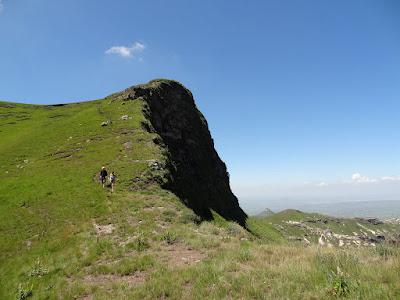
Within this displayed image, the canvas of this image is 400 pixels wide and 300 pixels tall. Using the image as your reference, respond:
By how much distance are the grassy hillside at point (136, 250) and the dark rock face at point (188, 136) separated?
75.4ft

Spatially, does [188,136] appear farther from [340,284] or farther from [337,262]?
[340,284]

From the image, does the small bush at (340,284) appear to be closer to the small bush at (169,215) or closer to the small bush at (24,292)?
the small bush at (24,292)

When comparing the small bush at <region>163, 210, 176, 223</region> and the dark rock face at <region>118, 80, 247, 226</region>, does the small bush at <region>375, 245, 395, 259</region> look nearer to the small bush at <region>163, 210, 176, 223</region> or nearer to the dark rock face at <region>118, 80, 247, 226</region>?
the small bush at <region>163, 210, 176, 223</region>

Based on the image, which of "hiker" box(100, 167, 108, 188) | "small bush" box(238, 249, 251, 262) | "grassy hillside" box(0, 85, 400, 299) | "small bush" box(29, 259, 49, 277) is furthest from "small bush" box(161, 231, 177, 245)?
"hiker" box(100, 167, 108, 188)

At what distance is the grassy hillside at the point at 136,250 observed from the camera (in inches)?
572

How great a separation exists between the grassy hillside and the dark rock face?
75.4 ft

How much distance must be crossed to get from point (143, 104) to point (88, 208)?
44.9m

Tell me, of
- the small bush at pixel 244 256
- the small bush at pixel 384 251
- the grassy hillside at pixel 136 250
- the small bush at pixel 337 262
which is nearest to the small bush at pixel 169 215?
the grassy hillside at pixel 136 250

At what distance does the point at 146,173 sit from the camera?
42.4 metres

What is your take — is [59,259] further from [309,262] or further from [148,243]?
[309,262]

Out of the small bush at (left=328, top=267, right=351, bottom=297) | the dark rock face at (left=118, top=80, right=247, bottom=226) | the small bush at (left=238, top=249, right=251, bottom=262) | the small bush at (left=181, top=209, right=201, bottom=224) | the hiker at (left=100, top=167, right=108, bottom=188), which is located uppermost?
the dark rock face at (left=118, top=80, right=247, bottom=226)

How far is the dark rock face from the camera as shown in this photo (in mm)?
75375

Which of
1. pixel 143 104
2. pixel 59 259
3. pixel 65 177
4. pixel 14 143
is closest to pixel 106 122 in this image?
pixel 143 104

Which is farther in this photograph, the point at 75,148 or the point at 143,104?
the point at 143,104
